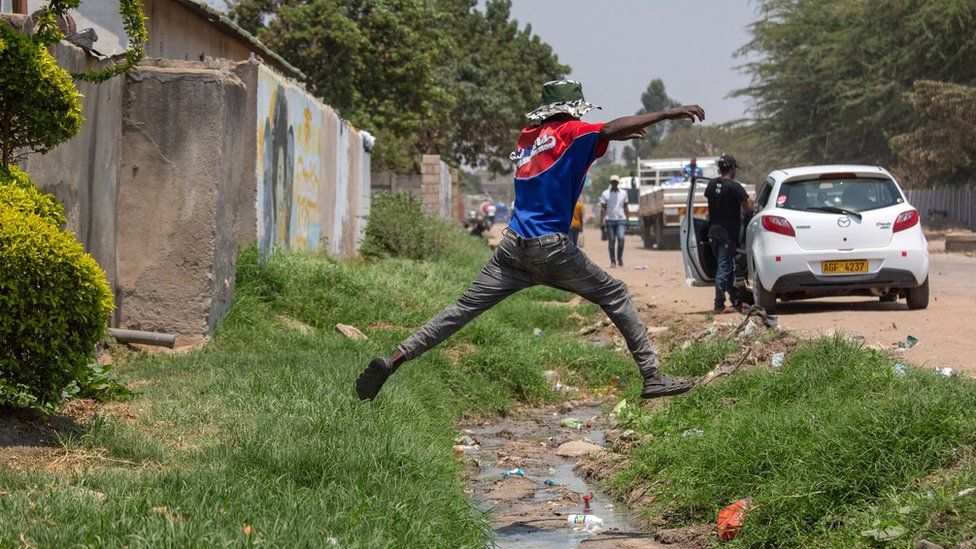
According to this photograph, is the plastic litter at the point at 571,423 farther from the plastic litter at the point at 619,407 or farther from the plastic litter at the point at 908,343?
the plastic litter at the point at 908,343

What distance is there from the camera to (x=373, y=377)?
6203 mm

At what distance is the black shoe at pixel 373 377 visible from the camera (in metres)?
6.16

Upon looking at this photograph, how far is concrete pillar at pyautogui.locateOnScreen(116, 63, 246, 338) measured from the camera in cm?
947

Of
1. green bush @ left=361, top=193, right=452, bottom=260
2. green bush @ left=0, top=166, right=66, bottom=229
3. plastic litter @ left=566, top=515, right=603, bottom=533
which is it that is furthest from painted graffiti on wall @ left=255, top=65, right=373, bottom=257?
plastic litter @ left=566, top=515, right=603, bottom=533

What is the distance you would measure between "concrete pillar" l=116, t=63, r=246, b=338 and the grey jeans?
3720mm

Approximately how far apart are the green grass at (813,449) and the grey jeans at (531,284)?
24.8 inches

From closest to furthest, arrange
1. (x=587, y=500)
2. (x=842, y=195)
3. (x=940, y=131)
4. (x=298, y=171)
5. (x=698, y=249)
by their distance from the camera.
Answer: (x=587, y=500) < (x=842, y=195) < (x=698, y=249) < (x=298, y=171) < (x=940, y=131)

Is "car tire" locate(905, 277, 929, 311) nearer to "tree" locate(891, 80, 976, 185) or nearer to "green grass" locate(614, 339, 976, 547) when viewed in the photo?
"green grass" locate(614, 339, 976, 547)

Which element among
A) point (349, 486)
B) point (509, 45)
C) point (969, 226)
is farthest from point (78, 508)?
point (509, 45)

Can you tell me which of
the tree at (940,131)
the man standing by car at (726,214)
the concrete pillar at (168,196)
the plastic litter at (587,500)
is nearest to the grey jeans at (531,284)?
the plastic litter at (587,500)

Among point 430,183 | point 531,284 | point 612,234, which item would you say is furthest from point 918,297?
point 430,183

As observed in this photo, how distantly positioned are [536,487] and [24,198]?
3130mm

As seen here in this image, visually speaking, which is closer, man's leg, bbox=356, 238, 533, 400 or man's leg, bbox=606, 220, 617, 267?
man's leg, bbox=356, 238, 533, 400

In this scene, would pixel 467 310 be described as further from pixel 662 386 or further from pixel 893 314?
pixel 893 314
